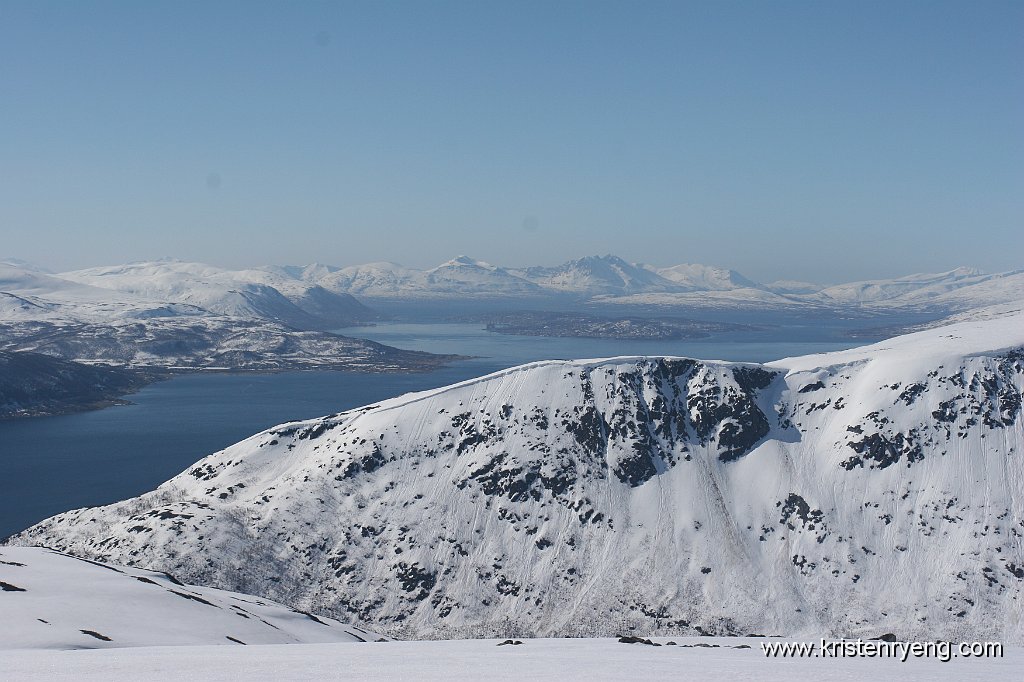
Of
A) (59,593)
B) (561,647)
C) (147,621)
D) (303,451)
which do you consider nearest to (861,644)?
(561,647)

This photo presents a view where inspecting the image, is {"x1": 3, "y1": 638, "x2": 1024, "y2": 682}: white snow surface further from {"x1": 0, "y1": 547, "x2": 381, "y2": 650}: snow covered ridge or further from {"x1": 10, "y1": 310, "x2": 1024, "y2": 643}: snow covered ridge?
{"x1": 10, "y1": 310, "x2": 1024, "y2": 643}: snow covered ridge

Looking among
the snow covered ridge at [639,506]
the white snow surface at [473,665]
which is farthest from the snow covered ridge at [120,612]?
the snow covered ridge at [639,506]

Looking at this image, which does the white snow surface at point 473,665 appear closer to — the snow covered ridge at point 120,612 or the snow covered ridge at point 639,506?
the snow covered ridge at point 120,612

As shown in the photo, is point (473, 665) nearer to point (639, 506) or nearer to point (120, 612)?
point (120, 612)

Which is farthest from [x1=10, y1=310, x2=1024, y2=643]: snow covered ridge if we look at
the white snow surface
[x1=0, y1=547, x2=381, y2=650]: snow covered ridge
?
the white snow surface

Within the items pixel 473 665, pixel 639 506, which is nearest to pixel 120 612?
pixel 473 665

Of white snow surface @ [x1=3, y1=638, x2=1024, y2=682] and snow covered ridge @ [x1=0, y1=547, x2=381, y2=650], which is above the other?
white snow surface @ [x1=3, y1=638, x2=1024, y2=682]
